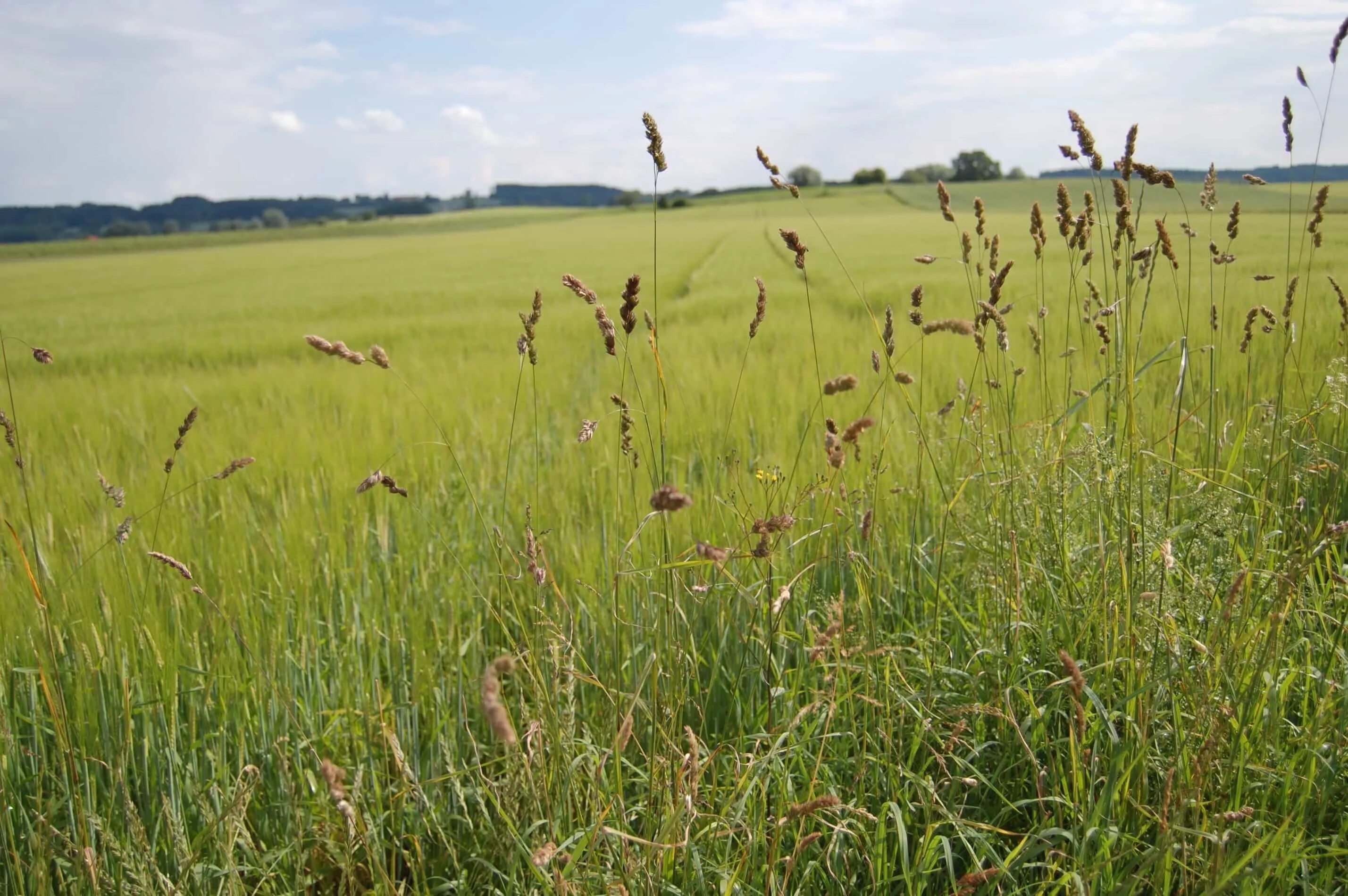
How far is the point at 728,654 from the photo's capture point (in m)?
1.70

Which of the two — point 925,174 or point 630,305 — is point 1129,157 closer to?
point 630,305

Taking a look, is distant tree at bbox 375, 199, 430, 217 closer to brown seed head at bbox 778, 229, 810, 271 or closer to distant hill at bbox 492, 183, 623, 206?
distant hill at bbox 492, 183, 623, 206

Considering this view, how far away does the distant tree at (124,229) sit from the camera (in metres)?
60.0

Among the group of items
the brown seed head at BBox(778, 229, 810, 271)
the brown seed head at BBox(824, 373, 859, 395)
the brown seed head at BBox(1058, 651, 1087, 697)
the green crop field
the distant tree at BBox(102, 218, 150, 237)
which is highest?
the distant tree at BBox(102, 218, 150, 237)

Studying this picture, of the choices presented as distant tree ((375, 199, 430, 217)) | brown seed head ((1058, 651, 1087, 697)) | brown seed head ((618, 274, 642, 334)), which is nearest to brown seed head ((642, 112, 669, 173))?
brown seed head ((618, 274, 642, 334))

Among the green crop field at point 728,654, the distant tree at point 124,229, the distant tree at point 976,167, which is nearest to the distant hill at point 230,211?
the distant tree at point 124,229

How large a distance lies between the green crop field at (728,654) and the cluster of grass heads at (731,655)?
0.6 inches

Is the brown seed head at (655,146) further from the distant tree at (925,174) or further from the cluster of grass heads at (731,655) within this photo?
the distant tree at (925,174)

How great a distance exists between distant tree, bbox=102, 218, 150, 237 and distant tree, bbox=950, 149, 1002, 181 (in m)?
65.1

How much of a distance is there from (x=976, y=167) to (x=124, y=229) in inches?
2667

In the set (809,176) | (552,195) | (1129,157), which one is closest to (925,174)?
(809,176)

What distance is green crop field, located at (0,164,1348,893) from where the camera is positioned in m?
1.13

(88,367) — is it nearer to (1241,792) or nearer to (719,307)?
(719,307)

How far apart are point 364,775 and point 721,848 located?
756 mm
